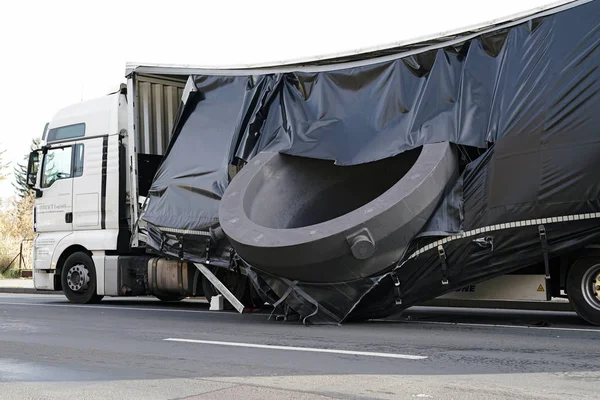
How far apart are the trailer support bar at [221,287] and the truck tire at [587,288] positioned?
5.13 meters

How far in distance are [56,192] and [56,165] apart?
53 cm

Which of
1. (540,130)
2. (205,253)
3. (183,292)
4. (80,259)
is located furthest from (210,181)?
(540,130)

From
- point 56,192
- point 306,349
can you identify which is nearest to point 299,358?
point 306,349

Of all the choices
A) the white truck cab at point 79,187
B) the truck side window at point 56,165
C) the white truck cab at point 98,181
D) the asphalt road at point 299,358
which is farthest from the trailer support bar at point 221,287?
the truck side window at point 56,165

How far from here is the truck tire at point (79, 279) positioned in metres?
14.8

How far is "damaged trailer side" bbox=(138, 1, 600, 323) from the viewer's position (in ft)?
29.2

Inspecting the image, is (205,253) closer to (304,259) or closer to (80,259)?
(304,259)

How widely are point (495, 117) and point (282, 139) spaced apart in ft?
10.7

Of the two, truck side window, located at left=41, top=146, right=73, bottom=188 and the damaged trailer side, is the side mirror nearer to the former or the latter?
truck side window, located at left=41, top=146, right=73, bottom=188

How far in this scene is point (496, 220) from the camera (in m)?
9.14

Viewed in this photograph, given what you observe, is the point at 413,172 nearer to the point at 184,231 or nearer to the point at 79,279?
the point at 184,231

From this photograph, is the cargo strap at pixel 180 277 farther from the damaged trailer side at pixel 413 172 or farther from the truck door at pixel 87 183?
the truck door at pixel 87 183

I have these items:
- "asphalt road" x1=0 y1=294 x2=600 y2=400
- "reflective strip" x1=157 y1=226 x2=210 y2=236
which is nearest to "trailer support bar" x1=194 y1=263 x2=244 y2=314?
"reflective strip" x1=157 y1=226 x2=210 y2=236

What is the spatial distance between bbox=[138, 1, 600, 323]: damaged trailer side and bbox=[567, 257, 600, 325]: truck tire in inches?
21.8
